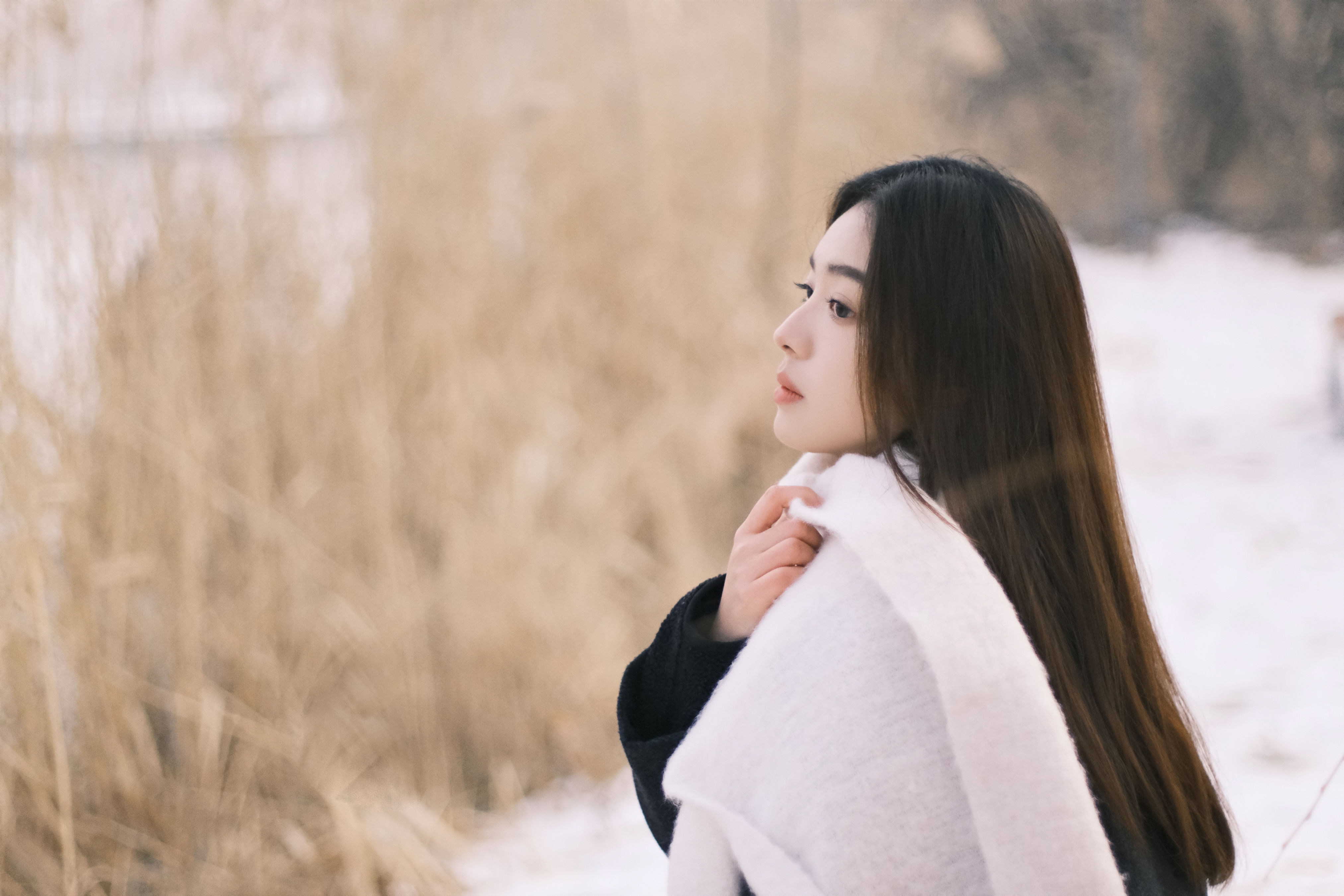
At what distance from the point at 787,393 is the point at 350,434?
1.46 metres

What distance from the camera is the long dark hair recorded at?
75 centimetres

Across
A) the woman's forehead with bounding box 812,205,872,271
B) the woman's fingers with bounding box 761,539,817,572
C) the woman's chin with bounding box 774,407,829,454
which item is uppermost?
the woman's forehead with bounding box 812,205,872,271

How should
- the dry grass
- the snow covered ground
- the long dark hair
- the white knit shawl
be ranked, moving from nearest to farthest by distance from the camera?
1. the white knit shawl
2. the long dark hair
3. the dry grass
4. the snow covered ground

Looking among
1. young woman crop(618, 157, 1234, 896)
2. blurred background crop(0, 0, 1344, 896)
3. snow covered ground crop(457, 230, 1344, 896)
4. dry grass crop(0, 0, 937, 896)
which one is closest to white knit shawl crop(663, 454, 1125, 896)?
young woman crop(618, 157, 1234, 896)

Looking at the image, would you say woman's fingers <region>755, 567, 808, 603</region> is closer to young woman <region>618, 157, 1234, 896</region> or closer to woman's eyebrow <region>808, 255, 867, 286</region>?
young woman <region>618, 157, 1234, 896</region>

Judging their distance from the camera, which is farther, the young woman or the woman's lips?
the woman's lips

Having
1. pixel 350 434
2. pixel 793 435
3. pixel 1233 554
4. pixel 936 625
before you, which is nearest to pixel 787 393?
pixel 793 435

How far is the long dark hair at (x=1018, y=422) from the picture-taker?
747 millimetres

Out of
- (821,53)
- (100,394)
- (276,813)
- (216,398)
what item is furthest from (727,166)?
(276,813)

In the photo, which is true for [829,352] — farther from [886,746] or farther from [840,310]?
[886,746]

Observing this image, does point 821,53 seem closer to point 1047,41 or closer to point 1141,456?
point 1047,41

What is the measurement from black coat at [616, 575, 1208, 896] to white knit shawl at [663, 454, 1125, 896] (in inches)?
4.2

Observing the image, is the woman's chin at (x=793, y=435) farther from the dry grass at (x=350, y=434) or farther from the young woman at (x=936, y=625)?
the dry grass at (x=350, y=434)

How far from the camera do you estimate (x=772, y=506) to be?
82cm
